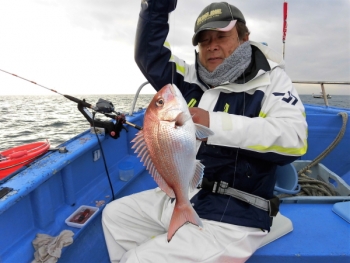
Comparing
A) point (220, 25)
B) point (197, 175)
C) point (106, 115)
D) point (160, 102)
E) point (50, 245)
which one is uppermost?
point (220, 25)

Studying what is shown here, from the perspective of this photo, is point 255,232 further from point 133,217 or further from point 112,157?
point 112,157

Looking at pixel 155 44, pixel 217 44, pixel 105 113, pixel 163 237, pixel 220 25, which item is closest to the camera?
pixel 163 237

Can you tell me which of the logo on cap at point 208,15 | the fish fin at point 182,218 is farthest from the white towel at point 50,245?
the logo on cap at point 208,15

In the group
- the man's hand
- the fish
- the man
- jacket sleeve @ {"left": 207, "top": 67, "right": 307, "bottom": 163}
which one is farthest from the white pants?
the man's hand

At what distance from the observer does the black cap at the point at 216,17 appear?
1.78 m

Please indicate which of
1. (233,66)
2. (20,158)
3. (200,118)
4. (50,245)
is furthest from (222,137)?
(20,158)

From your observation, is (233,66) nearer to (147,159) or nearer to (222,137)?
(222,137)

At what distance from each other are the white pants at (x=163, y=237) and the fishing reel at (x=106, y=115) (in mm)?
771

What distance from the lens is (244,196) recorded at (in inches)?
64.7

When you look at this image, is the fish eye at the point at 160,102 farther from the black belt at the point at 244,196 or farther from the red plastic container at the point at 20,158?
the red plastic container at the point at 20,158

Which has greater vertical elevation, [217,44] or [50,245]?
[217,44]

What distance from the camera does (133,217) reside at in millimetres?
1912

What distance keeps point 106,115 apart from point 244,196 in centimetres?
159

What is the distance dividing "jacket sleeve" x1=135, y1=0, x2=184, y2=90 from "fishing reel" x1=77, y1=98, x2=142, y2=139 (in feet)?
1.76
